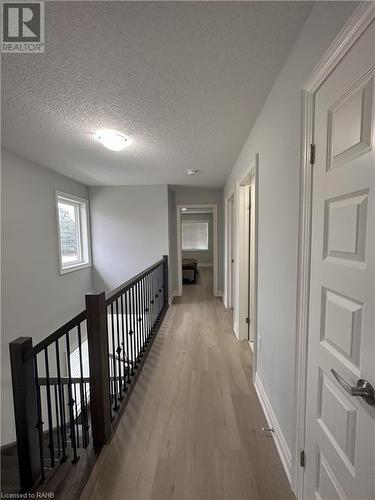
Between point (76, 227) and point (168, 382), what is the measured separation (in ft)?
11.8

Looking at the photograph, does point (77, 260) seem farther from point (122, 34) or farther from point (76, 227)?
point (122, 34)

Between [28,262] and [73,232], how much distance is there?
149cm

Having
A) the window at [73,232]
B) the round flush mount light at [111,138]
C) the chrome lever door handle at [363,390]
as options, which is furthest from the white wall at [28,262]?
the chrome lever door handle at [363,390]

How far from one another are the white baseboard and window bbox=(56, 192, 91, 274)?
11.3 ft

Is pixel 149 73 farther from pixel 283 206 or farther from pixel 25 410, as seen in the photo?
pixel 25 410

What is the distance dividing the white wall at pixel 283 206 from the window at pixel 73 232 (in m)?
3.39

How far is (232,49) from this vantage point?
1.21 meters

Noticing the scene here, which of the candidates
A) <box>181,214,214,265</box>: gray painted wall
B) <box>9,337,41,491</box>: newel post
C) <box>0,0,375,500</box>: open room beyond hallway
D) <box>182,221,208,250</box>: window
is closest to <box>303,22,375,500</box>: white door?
<box>0,0,375,500</box>: open room beyond hallway

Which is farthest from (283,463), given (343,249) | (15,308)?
(15,308)

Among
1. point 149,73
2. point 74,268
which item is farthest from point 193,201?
A: point 149,73

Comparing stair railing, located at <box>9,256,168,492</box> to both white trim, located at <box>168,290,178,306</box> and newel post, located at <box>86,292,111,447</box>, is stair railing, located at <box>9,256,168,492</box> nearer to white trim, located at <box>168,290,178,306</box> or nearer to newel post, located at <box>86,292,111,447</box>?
newel post, located at <box>86,292,111,447</box>

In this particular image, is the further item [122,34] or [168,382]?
[168,382]

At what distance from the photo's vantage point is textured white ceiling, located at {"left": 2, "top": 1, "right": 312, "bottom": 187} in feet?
3.37

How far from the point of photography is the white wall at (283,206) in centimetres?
100
